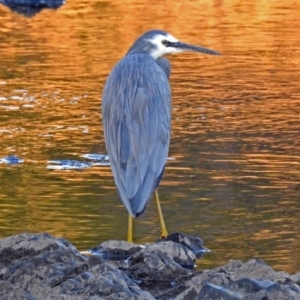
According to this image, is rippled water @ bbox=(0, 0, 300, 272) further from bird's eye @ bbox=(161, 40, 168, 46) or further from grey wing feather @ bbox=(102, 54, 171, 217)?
bird's eye @ bbox=(161, 40, 168, 46)

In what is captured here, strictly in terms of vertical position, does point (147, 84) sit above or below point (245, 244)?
above

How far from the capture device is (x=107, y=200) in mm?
6723

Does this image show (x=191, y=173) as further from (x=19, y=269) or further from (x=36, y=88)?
(x=36, y=88)

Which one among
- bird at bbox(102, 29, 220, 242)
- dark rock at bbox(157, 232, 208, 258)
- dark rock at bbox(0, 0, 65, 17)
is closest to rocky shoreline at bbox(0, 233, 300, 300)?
dark rock at bbox(157, 232, 208, 258)

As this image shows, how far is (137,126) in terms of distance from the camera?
19.3 feet

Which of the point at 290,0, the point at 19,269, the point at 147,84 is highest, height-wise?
the point at 147,84

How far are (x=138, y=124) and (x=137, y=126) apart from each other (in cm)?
1

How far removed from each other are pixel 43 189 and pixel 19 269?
209cm

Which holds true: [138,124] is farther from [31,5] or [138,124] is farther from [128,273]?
[31,5]

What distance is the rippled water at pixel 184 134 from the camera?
20.4 ft

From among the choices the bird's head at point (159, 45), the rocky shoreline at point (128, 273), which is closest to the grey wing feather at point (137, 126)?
the bird's head at point (159, 45)

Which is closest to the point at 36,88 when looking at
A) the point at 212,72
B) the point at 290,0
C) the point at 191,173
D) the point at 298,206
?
the point at 212,72

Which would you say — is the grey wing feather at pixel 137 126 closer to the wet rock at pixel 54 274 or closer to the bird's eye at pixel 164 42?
the bird's eye at pixel 164 42

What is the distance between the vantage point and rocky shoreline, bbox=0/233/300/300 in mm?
4418
